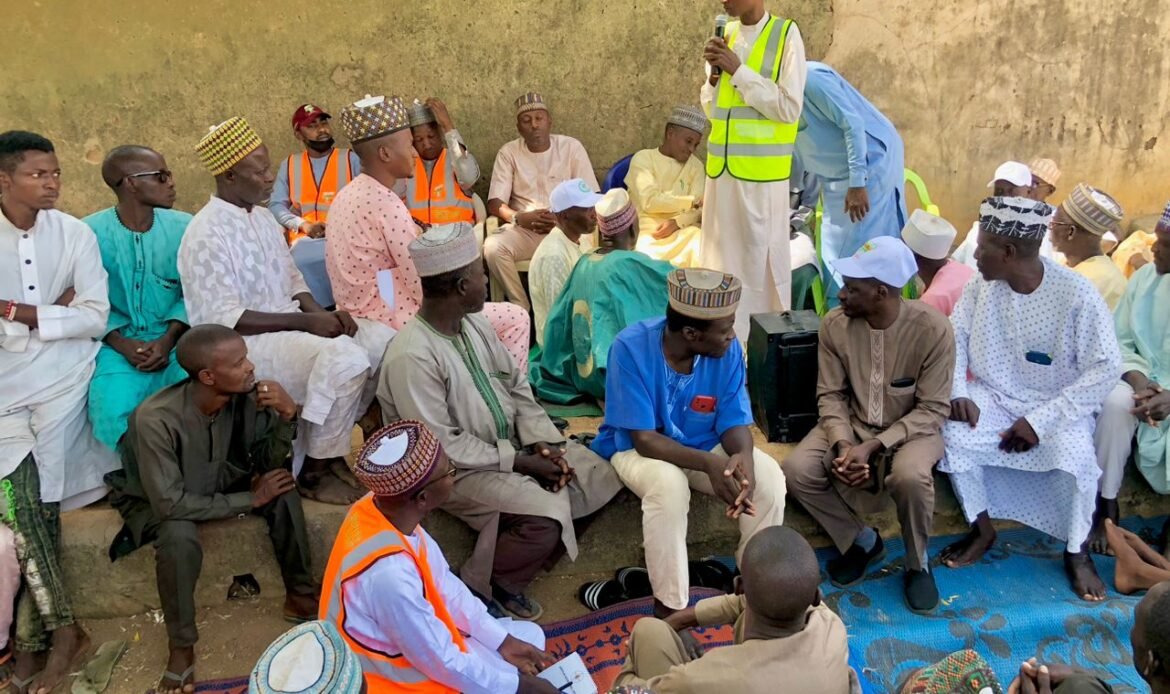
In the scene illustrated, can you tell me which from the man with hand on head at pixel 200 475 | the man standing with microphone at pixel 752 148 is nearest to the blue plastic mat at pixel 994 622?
the man standing with microphone at pixel 752 148

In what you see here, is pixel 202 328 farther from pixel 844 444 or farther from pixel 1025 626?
pixel 1025 626

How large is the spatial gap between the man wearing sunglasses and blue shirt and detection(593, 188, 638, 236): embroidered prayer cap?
6.90 ft

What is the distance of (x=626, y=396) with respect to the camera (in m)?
3.54

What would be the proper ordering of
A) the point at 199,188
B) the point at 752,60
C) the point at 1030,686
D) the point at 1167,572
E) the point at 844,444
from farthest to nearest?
the point at 199,188, the point at 752,60, the point at 844,444, the point at 1167,572, the point at 1030,686

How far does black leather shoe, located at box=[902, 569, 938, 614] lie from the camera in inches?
146

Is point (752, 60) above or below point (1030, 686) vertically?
above

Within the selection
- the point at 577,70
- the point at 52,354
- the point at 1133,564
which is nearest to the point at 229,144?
the point at 52,354

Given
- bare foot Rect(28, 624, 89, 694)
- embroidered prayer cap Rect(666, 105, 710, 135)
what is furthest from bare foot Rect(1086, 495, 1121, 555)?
bare foot Rect(28, 624, 89, 694)

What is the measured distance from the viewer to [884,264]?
3.81 meters

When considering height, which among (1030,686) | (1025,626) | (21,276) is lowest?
(1025,626)

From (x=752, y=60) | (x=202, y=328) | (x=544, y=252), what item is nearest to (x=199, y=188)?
(x=544, y=252)

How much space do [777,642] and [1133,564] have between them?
183cm

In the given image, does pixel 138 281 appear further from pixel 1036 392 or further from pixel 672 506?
pixel 1036 392

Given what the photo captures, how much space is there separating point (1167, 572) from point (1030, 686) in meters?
1.33
